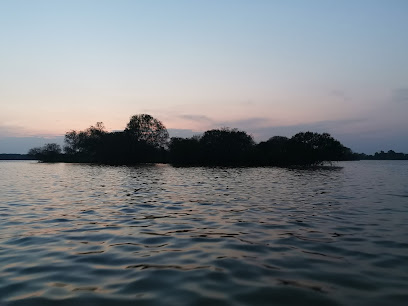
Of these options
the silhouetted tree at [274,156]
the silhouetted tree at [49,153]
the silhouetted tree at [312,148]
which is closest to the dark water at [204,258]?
the silhouetted tree at [312,148]

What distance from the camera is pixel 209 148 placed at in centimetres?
12462

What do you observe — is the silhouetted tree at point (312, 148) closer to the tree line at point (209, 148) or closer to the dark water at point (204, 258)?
the tree line at point (209, 148)

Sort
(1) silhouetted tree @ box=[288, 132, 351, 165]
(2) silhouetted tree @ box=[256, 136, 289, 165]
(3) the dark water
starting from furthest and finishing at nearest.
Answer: (2) silhouetted tree @ box=[256, 136, 289, 165] < (1) silhouetted tree @ box=[288, 132, 351, 165] < (3) the dark water

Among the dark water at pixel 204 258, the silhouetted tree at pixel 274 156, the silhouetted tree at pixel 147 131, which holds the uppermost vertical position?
the silhouetted tree at pixel 147 131

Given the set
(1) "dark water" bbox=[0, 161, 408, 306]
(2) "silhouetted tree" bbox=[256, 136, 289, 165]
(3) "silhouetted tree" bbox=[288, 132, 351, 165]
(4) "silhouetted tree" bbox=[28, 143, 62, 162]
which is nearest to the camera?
(1) "dark water" bbox=[0, 161, 408, 306]

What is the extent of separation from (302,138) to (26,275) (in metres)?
123

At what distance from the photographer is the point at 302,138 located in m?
122

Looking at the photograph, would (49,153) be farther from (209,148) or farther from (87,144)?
(209,148)

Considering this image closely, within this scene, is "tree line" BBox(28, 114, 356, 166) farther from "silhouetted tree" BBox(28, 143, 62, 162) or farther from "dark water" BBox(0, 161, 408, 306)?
"dark water" BBox(0, 161, 408, 306)

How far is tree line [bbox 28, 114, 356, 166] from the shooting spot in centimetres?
11862

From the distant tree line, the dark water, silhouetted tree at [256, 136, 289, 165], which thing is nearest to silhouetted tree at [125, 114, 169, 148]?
the distant tree line

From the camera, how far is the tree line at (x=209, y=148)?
119m

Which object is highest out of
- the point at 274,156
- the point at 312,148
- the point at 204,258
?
the point at 312,148

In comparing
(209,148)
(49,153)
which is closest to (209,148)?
(209,148)
